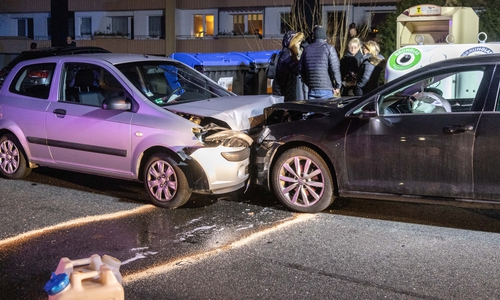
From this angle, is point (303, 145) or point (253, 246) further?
point (303, 145)

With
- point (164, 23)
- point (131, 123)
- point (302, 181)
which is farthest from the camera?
point (164, 23)

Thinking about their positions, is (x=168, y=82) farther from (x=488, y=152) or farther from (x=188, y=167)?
(x=488, y=152)

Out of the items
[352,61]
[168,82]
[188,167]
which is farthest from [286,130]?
[352,61]

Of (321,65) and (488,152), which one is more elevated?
(321,65)

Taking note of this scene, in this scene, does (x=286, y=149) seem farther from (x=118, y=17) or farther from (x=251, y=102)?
(x=118, y=17)

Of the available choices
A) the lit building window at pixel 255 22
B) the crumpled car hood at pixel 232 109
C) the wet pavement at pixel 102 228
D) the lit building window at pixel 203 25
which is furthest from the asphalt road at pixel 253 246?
the lit building window at pixel 203 25

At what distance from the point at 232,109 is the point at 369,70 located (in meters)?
3.53

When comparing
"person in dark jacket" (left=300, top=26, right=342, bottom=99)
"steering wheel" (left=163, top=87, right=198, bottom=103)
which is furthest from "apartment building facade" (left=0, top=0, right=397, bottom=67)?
"steering wheel" (left=163, top=87, right=198, bottom=103)

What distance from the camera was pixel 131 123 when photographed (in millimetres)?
7492

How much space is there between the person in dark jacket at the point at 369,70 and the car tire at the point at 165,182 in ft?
13.9

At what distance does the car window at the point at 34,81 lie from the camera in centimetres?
847

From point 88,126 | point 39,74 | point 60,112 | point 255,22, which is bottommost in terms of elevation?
point 88,126

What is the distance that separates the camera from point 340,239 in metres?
6.21

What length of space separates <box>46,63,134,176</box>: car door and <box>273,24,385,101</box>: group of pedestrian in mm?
3130
